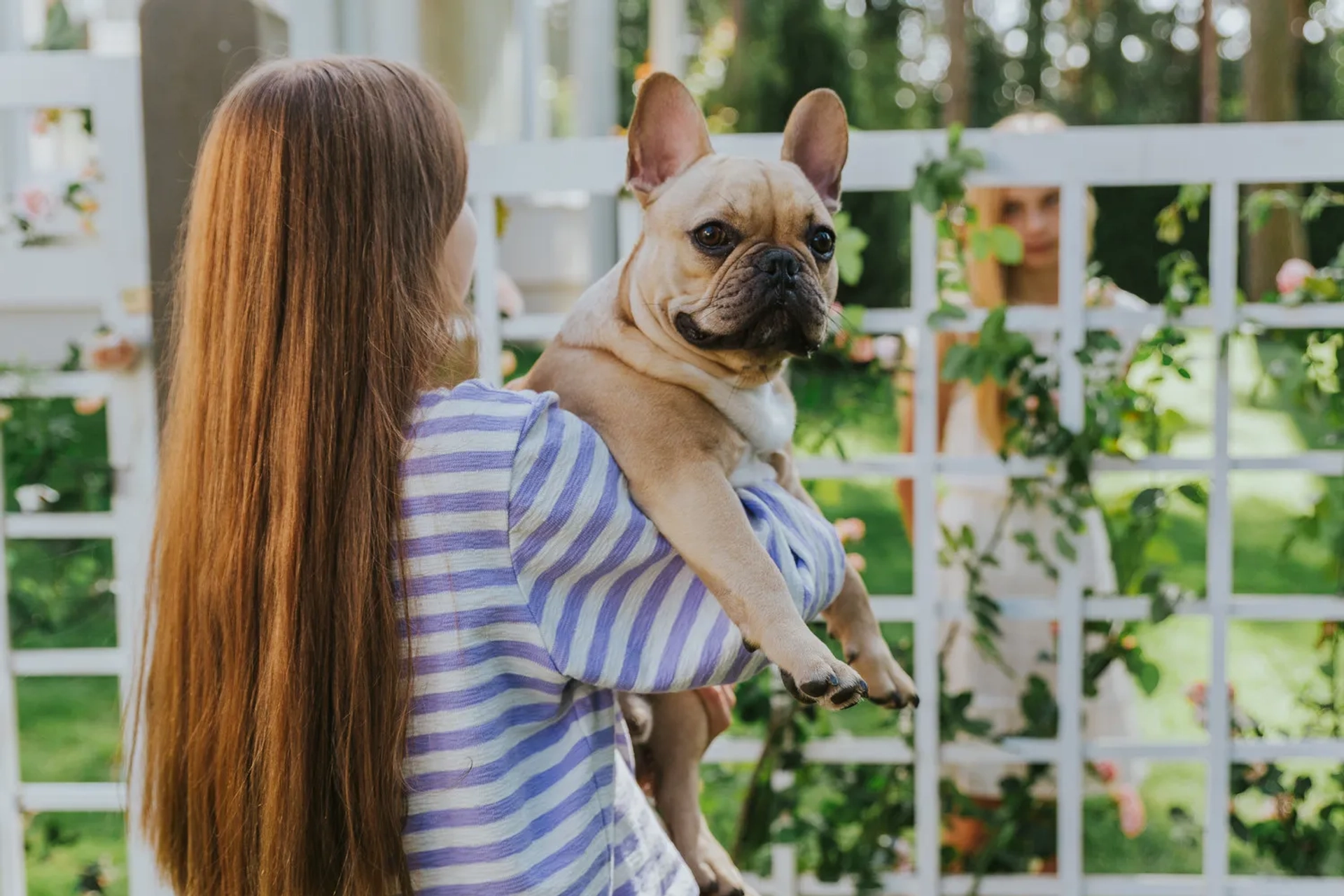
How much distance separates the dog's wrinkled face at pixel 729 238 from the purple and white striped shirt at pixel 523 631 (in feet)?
0.77

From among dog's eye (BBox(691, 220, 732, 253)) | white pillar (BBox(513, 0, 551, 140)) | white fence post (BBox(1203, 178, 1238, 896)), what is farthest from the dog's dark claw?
white pillar (BBox(513, 0, 551, 140))

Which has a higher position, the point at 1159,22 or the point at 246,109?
the point at 1159,22

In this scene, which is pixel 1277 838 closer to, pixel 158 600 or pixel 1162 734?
pixel 1162 734

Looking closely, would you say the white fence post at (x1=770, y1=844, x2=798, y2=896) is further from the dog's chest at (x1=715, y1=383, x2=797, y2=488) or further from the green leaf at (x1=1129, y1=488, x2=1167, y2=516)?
the dog's chest at (x1=715, y1=383, x2=797, y2=488)

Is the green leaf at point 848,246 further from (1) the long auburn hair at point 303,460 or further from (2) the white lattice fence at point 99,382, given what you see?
(2) the white lattice fence at point 99,382

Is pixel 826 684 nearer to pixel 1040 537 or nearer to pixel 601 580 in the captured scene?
pixel 601 580

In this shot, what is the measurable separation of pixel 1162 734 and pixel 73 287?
3754 mm

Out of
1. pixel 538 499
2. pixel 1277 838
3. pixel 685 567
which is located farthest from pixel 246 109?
pixel 1277 838

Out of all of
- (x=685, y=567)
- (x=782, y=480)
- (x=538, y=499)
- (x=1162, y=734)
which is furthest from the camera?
(x=1162, y=734)

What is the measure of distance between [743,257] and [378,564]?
22.7 inches

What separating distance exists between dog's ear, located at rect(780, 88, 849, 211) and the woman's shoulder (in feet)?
1.82

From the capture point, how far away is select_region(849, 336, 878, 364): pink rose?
2596 mm

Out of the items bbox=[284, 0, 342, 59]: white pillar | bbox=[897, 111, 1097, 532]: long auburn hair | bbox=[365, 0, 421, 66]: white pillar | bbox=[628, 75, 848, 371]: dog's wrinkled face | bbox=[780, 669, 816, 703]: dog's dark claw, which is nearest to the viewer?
bbox=[780, 669, 816, 703]: dog's dark claw

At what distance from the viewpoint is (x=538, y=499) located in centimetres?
137
